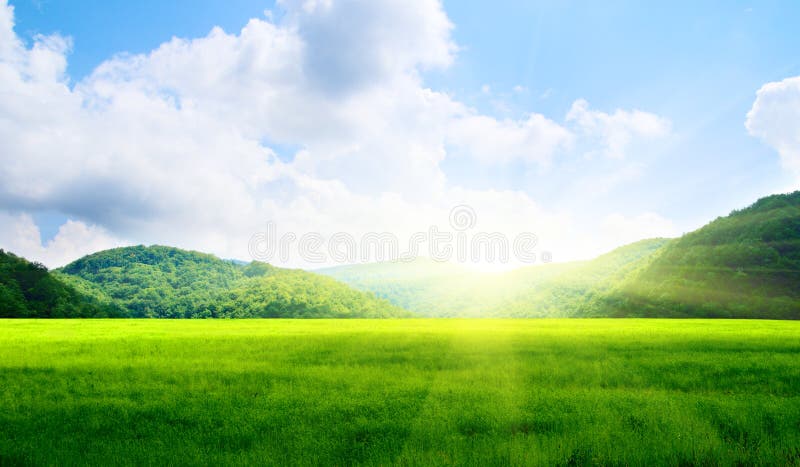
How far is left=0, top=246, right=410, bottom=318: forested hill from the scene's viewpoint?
88.8 metres

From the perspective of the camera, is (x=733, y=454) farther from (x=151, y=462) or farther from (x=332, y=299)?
(x=332, y=299)

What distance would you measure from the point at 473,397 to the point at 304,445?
4.13 m

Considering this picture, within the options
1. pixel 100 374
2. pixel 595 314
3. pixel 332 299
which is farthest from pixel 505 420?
→ pixel 595 314

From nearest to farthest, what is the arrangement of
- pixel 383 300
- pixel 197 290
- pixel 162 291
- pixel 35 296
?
pixel 35 296 < pixel 162 291 < pixel 383 300 < pixel 197 290

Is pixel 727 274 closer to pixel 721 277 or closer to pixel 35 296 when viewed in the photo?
pixel 721 277

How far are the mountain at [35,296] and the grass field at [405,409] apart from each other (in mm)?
86630

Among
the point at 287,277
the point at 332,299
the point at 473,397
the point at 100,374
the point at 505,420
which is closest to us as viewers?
the point at 505,420

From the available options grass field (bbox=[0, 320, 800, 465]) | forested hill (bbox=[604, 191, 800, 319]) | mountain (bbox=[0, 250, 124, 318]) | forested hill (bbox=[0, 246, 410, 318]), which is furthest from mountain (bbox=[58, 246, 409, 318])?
grass field (bbox=[0, 320, 800, 465])

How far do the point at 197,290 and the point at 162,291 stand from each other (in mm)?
14268

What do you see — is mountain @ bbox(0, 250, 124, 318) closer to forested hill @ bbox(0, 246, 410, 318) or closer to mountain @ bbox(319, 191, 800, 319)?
forested hill @ bbox(0, 246, 410, 318)

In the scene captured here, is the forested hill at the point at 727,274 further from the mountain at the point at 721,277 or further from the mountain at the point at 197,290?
the mountain at the point at 197,290

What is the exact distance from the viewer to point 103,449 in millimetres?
6727

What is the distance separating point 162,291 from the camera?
139750 millimetres

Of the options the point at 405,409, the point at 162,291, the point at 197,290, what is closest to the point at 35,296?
the point at 162,291
